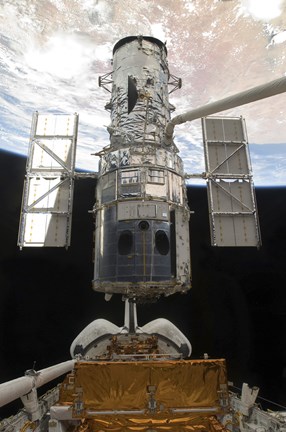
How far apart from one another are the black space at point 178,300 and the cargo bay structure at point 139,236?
9.62 m

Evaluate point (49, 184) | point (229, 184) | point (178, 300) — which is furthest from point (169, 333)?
point (178, 300)

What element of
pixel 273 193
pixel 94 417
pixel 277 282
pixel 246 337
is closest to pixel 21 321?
pixel 246 337

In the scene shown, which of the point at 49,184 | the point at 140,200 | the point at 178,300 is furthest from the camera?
the point at 178,300

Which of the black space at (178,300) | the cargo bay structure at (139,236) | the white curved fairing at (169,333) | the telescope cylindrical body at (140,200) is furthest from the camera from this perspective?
the black space at (178,300)

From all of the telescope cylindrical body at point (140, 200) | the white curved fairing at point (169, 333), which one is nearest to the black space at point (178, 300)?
the white curved fairing at point (169, 333)

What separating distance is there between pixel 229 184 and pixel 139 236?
4.70 metres

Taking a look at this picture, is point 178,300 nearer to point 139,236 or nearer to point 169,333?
point 169,333

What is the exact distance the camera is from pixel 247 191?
35.7 ft

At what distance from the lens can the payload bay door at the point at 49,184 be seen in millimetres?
10266

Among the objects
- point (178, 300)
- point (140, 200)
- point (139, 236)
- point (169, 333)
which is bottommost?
point (169, 333)

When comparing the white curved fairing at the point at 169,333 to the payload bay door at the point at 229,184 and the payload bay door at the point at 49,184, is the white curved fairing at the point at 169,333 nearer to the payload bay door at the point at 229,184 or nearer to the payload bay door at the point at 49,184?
the payload bay door at the point at 229,184

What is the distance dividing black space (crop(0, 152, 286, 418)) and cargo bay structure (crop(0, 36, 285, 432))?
31.6 feet

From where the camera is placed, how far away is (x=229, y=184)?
36.1 ft

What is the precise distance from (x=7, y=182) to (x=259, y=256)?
59.9ft
